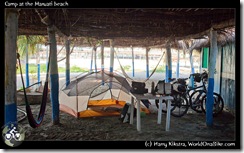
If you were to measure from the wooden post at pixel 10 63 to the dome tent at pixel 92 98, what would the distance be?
2.02 meters

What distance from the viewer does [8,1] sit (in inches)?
87.7

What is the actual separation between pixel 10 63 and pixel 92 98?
2903 millimetres

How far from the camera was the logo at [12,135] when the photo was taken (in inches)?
89.0

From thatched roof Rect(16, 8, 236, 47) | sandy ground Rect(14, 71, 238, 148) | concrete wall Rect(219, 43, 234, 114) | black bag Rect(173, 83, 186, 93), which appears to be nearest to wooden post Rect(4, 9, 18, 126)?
thatched roof Rect(16, 8, 236, 47)

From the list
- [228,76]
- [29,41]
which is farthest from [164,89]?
[29,41]

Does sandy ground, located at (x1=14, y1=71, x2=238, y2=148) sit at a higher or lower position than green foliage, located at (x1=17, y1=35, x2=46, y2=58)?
lower

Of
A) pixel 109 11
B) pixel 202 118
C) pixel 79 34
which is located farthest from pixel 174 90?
pixel 79 34

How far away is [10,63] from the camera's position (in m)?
2.18

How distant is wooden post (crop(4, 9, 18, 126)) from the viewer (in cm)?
216

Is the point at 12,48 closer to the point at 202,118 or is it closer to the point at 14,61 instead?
the point at 14,61

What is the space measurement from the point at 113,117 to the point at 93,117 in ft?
1.27

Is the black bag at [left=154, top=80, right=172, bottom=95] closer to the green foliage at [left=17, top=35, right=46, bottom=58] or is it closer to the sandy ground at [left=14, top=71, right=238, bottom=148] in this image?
the sandy ground at [left=14, top=71, right=238, bottom=148]

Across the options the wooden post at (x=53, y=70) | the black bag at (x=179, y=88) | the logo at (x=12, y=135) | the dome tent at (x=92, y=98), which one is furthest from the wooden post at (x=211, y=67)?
the logo at (x=12, y=135)

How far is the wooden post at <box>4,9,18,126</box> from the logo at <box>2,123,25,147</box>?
76 mm
